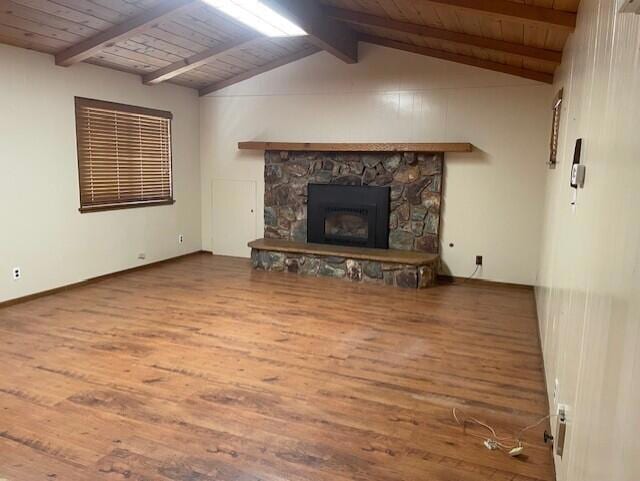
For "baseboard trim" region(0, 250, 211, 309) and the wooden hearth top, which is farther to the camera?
the wooden hearth top

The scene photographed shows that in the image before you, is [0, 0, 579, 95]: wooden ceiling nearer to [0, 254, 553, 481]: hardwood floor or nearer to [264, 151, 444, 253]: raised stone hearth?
[264, 151, 444, 253]: raised stone hearth

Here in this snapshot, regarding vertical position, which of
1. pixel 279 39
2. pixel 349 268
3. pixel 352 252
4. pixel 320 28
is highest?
pixel 279 39

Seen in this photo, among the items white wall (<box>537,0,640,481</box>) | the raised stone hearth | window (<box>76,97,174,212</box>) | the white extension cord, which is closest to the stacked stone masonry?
the raised stone hearth

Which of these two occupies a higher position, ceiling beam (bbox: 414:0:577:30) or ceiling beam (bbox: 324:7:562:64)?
ceiling beam (bbox: 324:7:562:64)

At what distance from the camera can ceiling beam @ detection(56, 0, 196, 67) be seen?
398 cm

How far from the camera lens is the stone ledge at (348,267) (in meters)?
5.61

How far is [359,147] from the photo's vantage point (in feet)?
19.8

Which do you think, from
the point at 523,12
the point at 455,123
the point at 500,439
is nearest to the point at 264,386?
the point at 500,439

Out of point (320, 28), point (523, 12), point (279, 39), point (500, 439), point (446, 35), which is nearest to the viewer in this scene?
point (500, 439)

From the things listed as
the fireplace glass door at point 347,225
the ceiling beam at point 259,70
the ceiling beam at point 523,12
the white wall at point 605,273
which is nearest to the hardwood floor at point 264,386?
the white wall at point 605,273

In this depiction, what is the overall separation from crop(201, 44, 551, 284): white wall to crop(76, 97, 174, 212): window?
1.41 meters

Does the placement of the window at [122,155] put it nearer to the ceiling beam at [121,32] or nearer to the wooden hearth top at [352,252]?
the ceiling beam at [121,32]

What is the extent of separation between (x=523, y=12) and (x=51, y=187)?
15.0 ft

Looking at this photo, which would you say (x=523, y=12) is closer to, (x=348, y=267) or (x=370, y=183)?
(x=370, y=183)
